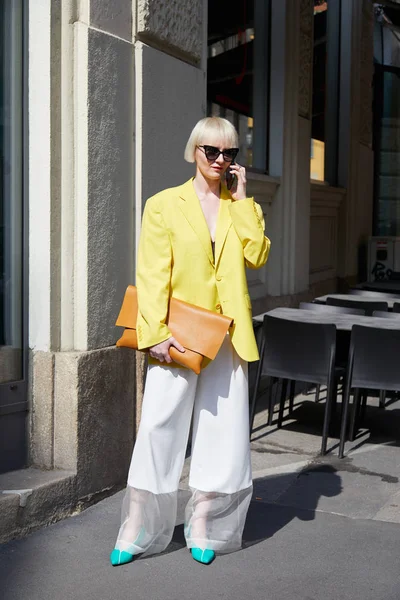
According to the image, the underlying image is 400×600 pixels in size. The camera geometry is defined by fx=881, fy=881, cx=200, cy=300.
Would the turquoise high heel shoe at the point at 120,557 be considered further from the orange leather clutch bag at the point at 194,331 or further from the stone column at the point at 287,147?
the stone column at the point at 287,147

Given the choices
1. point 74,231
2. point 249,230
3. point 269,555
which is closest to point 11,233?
point 74,231

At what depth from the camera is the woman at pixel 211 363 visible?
3611 mm

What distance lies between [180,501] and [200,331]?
148 centimetres

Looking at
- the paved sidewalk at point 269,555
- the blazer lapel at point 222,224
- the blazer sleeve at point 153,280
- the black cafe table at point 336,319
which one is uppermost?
the blazer lapel at point 222,224

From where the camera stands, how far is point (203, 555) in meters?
3.74

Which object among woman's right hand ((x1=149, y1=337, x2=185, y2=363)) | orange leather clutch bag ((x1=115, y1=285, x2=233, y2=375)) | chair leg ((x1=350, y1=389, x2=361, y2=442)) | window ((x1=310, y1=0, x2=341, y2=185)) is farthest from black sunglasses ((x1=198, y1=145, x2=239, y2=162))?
window ((x1=310, y1=0, x2=341, y2=185))

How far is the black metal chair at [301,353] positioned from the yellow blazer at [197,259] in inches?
83.8

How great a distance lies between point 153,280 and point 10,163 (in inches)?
49.5

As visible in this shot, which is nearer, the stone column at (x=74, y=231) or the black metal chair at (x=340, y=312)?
the stone column at (x=74, y=231)

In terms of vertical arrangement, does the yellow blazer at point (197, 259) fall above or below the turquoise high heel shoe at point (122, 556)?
above

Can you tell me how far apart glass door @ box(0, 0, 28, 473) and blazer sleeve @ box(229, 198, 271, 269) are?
1301 mm

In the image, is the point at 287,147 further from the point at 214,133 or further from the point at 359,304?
the point at 214,133

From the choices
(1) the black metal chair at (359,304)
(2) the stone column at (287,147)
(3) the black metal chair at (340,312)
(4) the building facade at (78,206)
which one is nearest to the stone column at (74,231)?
(4) the building facade at (78,206)

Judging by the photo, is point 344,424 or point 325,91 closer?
Result: point 344,424
